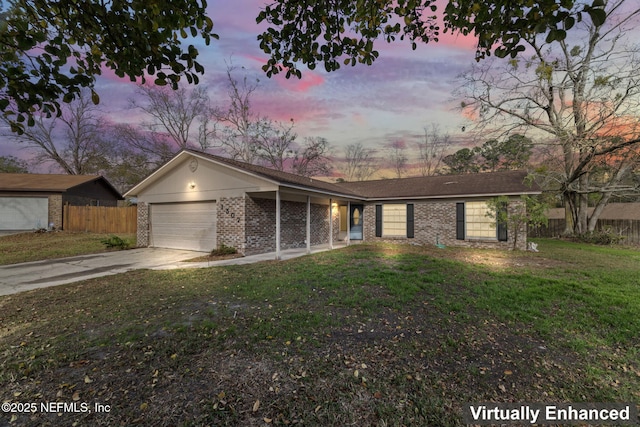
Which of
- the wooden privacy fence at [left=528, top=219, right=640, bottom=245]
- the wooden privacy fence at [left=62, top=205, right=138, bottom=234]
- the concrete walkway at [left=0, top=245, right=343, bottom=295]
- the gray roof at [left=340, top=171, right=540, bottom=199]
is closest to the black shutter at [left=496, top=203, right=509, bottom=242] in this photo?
the gray roof at [left=340, top=171, right=540, bottom=199]

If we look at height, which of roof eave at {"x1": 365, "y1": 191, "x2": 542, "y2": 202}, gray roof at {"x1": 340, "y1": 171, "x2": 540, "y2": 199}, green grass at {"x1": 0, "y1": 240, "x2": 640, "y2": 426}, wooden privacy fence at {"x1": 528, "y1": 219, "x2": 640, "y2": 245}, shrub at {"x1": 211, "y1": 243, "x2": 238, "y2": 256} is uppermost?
gray roof at {"x1": 340, "y1": 171, "x2": 540, "y2": 199}

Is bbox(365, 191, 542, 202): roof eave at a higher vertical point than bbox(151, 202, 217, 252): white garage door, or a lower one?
higher

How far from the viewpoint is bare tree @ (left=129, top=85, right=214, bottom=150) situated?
73.9 feet

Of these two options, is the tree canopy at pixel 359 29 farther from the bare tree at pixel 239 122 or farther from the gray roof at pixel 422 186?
the bare tree at pixel 239 122

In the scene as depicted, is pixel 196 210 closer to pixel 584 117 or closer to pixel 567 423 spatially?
pixel 567 423

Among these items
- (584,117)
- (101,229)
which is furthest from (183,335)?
(101,229)

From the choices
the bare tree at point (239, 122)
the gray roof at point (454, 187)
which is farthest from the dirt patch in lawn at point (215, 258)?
the bare tree at point (239, 122)

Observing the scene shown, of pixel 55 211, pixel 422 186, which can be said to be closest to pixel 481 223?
pixel 422 186

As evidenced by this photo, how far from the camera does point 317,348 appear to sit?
3.18 metres

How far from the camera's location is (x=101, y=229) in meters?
17.7

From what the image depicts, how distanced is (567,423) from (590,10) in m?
3.18

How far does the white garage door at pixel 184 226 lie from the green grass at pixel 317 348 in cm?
495

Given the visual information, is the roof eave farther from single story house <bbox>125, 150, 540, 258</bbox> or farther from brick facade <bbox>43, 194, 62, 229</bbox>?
brick facade <bbox>43, 194, 62, 229</bbox>
